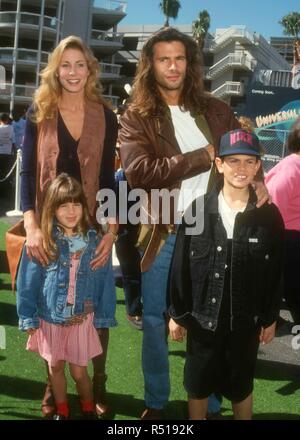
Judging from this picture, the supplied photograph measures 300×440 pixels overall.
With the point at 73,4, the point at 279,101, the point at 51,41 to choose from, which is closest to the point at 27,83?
the point at 51,41

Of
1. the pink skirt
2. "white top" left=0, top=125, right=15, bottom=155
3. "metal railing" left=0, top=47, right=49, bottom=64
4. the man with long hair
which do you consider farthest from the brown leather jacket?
"metal railing" left=0, top=47, right=49, bottom=64

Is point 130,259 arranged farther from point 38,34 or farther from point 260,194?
point 38,34

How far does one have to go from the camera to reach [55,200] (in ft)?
8.79

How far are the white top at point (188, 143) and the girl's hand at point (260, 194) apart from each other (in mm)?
292

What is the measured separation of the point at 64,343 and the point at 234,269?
970 mm

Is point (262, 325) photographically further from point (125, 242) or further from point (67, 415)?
point (67, 415)

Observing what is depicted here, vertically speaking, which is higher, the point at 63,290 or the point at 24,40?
the point at 24,40

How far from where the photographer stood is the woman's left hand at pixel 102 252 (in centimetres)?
278

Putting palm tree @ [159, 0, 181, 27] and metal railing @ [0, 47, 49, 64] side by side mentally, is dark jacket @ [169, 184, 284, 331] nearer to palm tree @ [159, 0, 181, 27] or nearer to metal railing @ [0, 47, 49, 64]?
palm tree @ [159, 0, 181, 27]

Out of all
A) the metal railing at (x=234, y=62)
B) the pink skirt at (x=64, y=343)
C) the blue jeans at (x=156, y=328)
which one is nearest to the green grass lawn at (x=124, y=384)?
the blue jeans at (x=156, y=328)

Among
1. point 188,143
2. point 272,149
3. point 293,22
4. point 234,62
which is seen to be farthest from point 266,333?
point 234,62

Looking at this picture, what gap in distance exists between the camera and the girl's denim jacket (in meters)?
2.72

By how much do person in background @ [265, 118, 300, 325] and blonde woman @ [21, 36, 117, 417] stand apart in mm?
1114

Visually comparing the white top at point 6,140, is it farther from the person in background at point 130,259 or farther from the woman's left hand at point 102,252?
the woman's left hand at point 102,252
